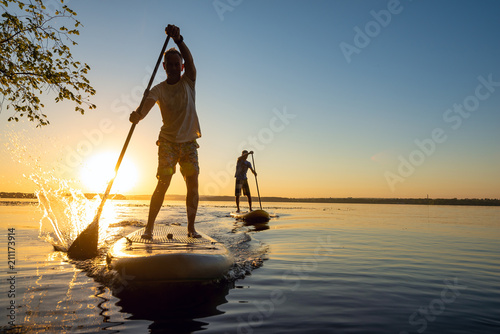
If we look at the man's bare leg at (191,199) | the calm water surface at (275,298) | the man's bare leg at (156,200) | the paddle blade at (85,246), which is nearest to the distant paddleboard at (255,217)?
the calm water surface at (275,298)

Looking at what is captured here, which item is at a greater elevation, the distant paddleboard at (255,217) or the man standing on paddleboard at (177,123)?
the man standing on paddleboard at (177,123)

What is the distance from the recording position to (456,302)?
329 centimetres

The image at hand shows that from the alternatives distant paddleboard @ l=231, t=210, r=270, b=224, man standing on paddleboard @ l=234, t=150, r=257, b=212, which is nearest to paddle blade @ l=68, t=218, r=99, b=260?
distant paddleboard @ l=231, t=210, r=270, b=224

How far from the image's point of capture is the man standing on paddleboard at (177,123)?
15.6ft

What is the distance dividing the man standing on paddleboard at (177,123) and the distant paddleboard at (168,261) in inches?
35.0

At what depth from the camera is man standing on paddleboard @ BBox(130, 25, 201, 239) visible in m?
4.75

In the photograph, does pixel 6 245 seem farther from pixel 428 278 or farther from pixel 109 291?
pixel 428 278

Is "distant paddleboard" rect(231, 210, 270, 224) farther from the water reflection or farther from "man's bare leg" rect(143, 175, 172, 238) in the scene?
the water reflection

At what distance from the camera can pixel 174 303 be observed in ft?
10.0

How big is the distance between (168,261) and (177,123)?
2244mm

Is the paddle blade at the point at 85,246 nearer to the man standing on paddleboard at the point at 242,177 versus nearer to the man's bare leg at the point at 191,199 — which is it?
the man's bare leg at the point at 191,199

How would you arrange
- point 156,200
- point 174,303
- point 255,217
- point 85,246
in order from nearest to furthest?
point 174,303
point 156,200
point 85,246
point 255,217

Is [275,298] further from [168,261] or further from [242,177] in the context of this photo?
[242,177]

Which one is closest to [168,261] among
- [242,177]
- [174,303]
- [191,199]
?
[174,303]
